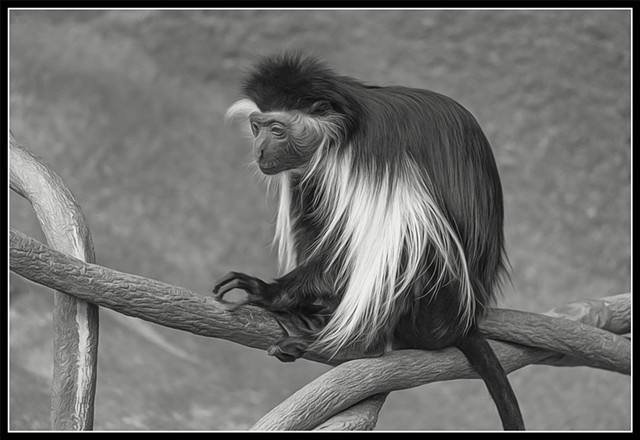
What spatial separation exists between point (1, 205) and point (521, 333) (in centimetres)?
117

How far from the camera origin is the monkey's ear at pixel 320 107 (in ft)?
5.64

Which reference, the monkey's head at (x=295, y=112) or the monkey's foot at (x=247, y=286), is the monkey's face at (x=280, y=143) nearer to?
the monkey's head at (x=295, y=112)

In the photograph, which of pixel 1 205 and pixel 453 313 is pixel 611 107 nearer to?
pixel 453 313

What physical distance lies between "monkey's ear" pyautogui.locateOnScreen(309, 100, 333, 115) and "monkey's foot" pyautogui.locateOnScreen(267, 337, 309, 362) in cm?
47

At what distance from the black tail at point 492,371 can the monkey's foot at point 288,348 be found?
0.35 meters

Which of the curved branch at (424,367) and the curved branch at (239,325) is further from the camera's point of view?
the curved branch at (424,367)

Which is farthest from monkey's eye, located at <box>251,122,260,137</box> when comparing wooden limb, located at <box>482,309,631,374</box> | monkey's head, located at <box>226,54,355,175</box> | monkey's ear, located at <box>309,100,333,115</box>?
wooden limb, located at <box>482,309,631,374</box>

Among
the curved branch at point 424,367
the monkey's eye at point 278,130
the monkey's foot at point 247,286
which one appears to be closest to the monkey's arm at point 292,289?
the monkey's foot at point 247,286

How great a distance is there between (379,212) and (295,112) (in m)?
0.28

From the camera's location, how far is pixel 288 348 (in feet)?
5.44

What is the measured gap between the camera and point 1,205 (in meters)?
1.75

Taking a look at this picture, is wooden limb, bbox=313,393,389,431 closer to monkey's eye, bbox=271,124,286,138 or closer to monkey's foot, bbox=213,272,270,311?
monkey's foot, bbox=213,272,270,311

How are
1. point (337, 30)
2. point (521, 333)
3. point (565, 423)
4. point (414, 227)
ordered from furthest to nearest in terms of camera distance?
point (337, 30) < point (565, 423) < point (521, 333) < point (414, 227)

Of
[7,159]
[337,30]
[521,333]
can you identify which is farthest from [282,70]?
[337,30]
